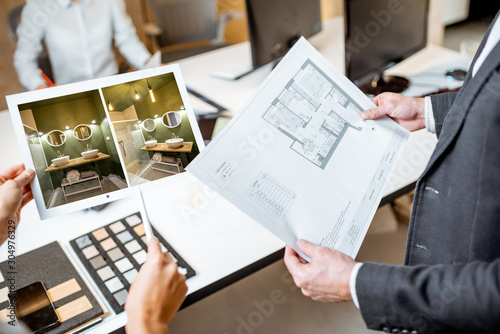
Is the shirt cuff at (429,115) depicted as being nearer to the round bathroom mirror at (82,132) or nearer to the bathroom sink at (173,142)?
the bathroom sink at (173,142)

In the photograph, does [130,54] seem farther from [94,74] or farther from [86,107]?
[86,107]

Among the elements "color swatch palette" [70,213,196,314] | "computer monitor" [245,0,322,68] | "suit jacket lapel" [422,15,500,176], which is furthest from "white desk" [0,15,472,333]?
"computer monitor" [245,0,322,68]

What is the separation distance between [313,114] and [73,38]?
1931 mm

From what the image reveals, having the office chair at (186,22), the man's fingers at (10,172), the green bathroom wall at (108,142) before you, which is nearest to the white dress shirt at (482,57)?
the green bathroom wall at (108,142)

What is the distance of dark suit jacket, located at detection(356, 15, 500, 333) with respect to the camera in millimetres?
677

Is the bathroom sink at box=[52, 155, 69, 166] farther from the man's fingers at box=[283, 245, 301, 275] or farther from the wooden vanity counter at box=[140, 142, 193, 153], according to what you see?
the man's fingers at box=[283, 245, 301, 275]

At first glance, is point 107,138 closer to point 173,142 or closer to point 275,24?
point 173,142

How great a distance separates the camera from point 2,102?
3.45 metres

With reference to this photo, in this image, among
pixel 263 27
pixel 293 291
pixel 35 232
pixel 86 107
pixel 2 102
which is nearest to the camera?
pixel 86 107

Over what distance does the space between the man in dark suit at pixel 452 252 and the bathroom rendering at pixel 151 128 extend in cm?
32

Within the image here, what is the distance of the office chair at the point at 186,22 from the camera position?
3.10m

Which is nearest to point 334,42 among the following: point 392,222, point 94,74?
point 392,222

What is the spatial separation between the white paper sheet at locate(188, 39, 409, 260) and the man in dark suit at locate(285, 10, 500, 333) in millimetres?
79

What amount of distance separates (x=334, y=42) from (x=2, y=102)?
8.85ft
